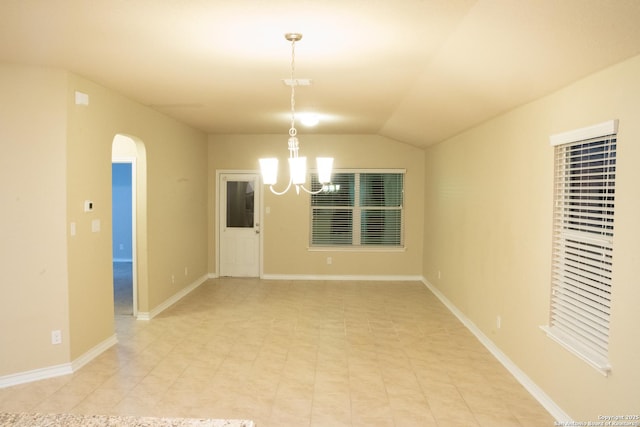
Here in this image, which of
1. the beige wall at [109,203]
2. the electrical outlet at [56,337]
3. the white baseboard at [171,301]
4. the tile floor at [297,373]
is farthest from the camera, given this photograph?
the white baseboard at [171,301]

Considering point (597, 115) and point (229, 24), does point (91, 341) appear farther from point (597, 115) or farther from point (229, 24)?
point (597, 115)

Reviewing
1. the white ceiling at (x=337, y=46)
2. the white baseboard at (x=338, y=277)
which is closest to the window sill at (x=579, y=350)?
the white ceiling at (x=337, y=46)

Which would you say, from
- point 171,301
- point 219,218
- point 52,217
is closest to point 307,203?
point 219,218

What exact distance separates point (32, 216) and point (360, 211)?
17.4 feet

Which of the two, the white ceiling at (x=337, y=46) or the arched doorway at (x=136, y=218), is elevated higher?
the white ceiling at (x=337, y=46)

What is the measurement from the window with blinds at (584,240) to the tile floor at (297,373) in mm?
675

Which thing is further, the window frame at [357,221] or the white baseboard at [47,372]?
the window frame at [357,221]

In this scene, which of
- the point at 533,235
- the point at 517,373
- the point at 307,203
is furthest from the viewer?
the point at 307,203

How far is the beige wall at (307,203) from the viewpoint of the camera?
799 cm

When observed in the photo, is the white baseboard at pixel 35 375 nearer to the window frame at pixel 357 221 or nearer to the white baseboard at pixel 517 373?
the white baseboard at pixel 517 373

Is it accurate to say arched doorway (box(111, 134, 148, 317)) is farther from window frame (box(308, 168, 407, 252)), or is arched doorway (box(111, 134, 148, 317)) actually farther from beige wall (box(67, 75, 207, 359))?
window frame (box(308, 168, 407, 252))

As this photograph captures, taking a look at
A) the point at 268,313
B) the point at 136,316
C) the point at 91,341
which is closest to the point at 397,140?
the point at 268,313

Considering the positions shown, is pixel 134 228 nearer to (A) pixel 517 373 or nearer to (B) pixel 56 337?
(B) pixel 56 337

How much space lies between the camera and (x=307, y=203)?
809 centimetres
